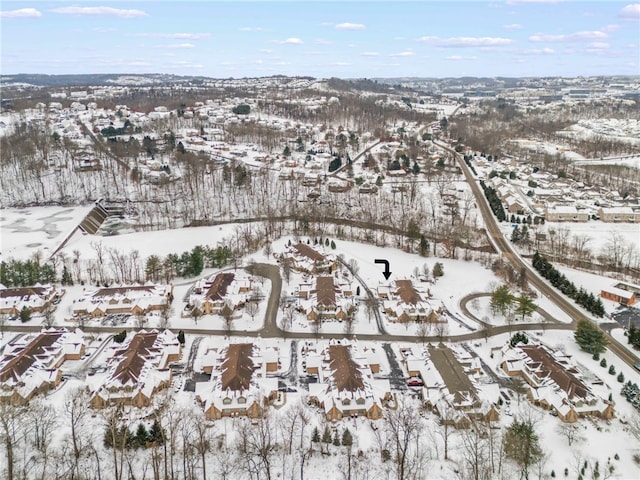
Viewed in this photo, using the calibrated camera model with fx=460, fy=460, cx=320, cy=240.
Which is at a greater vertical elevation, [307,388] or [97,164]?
[97,164]

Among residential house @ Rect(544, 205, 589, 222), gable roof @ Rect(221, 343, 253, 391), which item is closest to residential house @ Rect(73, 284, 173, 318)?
gable roof @ Rect(221, 343, 253, 391)

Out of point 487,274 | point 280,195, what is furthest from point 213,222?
point 487,274

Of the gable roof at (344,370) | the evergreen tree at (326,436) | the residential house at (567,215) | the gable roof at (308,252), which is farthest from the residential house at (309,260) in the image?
the residential house at (567,215)

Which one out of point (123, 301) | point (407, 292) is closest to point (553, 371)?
point (407, 292)

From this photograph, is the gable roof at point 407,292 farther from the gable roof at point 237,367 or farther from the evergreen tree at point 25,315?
the evergreen tree at point 25,315

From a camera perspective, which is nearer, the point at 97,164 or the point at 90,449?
the point at 90,449

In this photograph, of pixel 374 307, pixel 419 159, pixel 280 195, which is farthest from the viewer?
pixel 419 159

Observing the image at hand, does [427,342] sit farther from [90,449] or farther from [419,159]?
[419,159]

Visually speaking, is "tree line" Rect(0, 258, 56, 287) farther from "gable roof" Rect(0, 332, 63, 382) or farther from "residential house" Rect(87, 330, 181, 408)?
"residential house" Rect(87, 330, 181, 408)
